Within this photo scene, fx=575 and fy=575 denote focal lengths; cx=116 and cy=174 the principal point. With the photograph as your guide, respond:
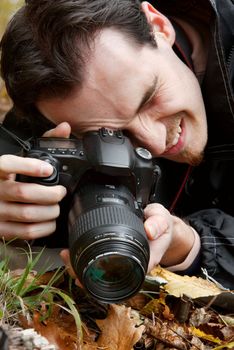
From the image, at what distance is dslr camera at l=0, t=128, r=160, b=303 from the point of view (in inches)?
55.3

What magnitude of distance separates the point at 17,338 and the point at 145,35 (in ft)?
4.06

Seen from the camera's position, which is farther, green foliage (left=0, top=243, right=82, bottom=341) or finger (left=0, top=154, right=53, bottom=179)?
finger (left=0, top=154, right=53, bottom=179)

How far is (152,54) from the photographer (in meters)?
2.04

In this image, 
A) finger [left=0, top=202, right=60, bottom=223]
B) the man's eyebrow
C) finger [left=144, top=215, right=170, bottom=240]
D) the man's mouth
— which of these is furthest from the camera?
the man's mouth

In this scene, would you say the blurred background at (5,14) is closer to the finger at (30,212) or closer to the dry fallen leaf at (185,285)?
the finger at (30,212)

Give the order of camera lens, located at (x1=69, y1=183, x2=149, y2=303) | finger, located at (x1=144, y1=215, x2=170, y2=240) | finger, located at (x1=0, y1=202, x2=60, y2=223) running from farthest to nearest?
1. finger, located at (x1=0, y1=202, x2=60, y2=223)
2. finger, located at (x1=144, y1=215, x2=170, y2=240)
3. camera lens, located at (x1=69, y1=183, x2=149, y2=303)

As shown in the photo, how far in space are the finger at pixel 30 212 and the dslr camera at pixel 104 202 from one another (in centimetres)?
9

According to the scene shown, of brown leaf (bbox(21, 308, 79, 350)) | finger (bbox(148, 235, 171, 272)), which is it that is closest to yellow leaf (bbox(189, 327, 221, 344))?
finger (bbox(148, 235, 171, 272))

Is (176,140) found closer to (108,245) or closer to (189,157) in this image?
(189,157)

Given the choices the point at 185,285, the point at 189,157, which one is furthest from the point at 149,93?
the point at 185,285

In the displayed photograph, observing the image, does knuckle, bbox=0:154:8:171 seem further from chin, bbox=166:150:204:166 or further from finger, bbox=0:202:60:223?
chin, bbox=166:150:204:166

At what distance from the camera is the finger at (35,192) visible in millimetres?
1633

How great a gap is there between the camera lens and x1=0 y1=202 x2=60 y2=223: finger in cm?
13

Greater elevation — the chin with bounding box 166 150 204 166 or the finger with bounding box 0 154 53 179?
the finger with bounding box 0 154 53 179
